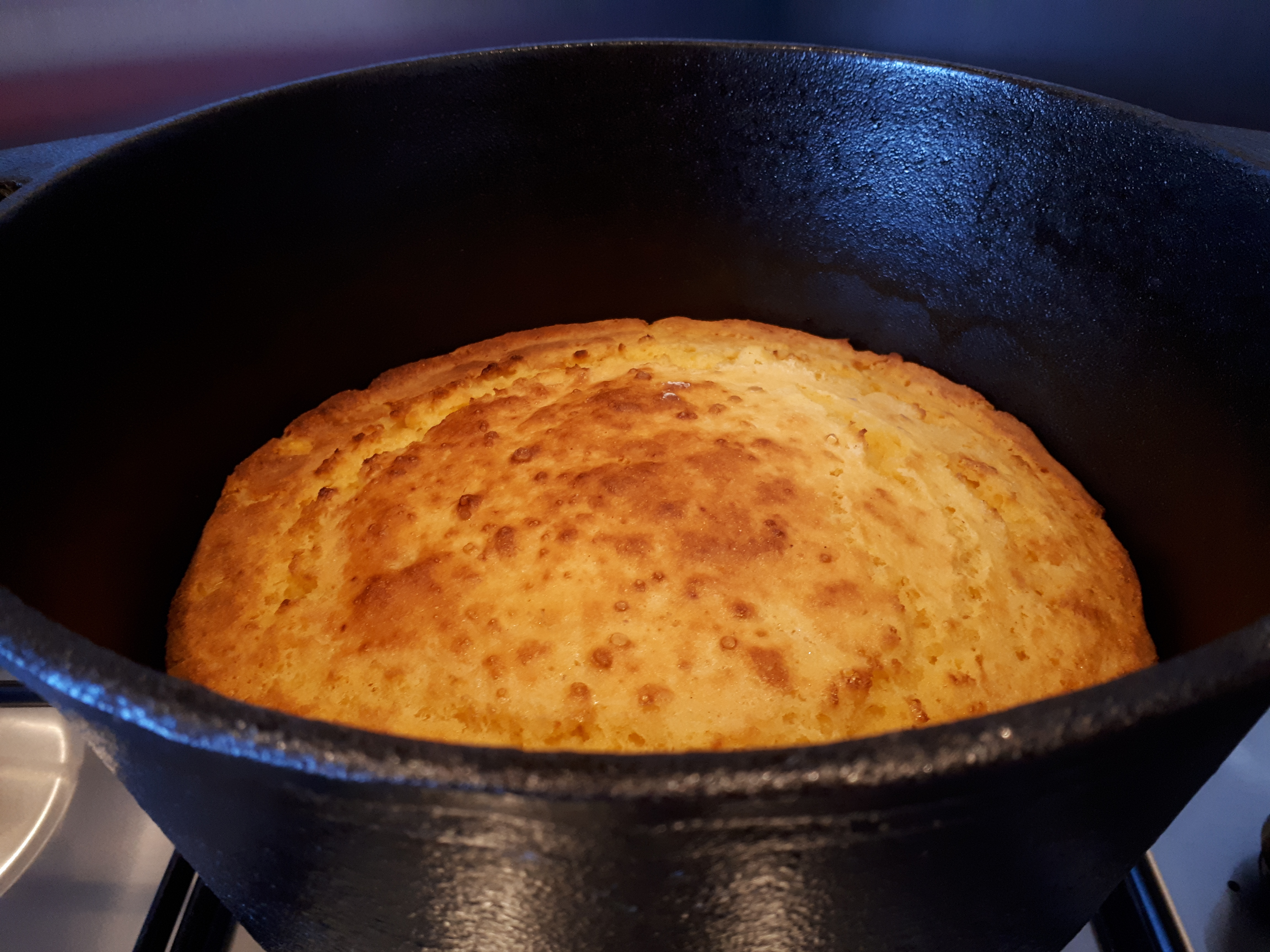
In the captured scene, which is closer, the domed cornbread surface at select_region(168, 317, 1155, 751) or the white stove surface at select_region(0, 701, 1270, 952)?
the domed cornbread surface at select_region(168, 317, 1155, 751)

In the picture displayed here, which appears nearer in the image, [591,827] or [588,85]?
[591,827]

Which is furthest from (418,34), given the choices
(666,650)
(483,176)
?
(666,650)

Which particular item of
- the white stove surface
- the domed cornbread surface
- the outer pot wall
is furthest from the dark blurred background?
the outer pot wall

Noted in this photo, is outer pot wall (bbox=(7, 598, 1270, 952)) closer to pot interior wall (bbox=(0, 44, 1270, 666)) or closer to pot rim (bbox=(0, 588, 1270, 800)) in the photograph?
pot rim (bbox=(0, 588, 1270, 800))

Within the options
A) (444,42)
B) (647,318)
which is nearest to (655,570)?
(647,318)

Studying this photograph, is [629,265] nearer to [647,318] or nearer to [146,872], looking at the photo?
[647,318]

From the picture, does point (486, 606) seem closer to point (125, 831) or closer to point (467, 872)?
point (467, 872)

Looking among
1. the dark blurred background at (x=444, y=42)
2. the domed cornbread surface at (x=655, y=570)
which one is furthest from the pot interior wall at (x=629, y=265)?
the dark blurred background at (x=444, y=42)
